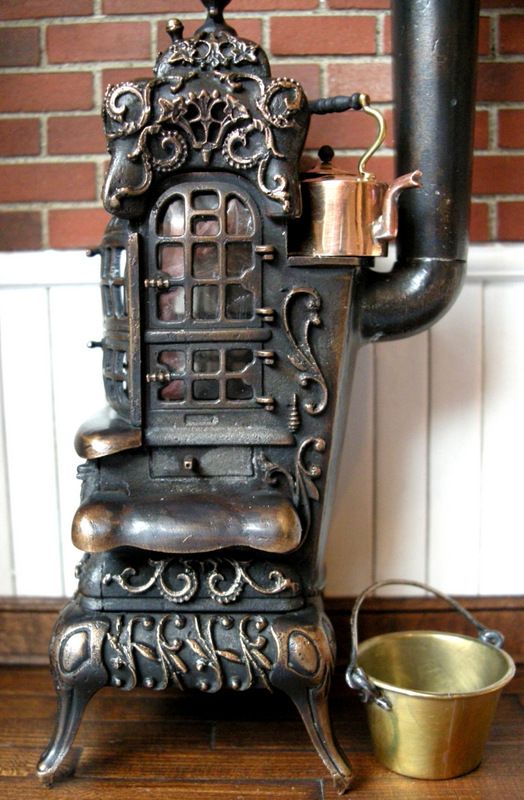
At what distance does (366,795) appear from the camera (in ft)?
5.04

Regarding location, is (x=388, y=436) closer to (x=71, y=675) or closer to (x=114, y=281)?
(x=114, y=281)

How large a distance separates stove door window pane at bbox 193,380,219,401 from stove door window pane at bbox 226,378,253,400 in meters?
0.02

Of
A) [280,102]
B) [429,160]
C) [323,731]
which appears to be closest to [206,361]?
[280,102]

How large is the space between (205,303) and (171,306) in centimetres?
6

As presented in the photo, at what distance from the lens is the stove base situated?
151cm

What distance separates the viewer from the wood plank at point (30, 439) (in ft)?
6.41

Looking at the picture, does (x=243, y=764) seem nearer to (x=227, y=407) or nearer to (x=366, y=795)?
(x=366, y=795)

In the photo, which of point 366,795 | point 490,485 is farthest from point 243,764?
point 490,485

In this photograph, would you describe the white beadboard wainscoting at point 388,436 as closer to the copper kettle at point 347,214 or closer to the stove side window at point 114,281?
the stove side window at point 114,281

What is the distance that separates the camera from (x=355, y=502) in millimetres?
1995

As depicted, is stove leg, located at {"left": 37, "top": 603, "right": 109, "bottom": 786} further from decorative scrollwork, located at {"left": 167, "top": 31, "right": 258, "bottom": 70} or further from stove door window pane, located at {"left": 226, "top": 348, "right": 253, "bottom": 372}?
decorative scrollwork, located at {"left": 167, "top": 31, "right": 258, "bottom": 70}

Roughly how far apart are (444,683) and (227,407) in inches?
32.0

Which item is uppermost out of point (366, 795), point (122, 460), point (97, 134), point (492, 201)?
point (97, 134)

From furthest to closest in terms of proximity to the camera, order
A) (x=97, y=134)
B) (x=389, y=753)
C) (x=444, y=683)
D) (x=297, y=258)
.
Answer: (x=97, y=134)
(x=444, y=683)
(x=389, y=753)
(x=297, y=258)
